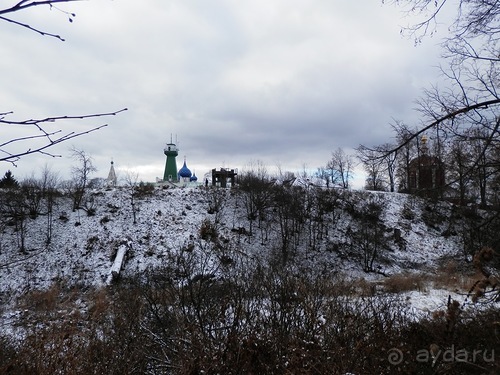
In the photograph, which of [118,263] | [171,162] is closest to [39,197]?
[118,263]

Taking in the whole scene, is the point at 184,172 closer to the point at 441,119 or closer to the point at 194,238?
the point at 194,238

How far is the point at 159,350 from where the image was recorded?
597 centimetres

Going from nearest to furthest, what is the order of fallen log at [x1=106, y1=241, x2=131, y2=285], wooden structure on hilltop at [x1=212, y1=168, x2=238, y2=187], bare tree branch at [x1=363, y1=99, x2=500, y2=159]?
bare tree branch at [x1=363, y1=99, x2=500, y2=159]
fallen log at [x1=106, y1=241, x2=131, y2=285]
wooden structure on hilltop at [x1=212, y1=168, x2=238, y2=187]

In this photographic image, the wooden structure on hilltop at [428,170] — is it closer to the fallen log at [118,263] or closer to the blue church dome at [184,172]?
the fallen log at [118,263]

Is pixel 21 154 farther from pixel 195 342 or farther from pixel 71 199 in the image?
pixel 71 199

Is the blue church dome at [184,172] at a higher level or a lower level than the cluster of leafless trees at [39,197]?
higher

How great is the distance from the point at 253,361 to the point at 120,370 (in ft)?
6.10

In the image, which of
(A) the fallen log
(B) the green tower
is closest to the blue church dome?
(B) the green tower

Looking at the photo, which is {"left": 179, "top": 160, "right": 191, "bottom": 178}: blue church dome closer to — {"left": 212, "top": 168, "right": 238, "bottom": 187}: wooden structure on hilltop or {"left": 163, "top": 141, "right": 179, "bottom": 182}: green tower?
{"left": 163, "top": 141, "right": 179, "bottom": 182}: green tower

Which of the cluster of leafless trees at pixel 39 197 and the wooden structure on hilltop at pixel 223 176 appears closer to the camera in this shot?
the cluster of leafless trees at pixel 39 197

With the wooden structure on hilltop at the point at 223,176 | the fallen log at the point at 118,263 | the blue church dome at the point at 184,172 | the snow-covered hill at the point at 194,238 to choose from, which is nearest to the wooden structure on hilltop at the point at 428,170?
the snow-covered hill at the point at 194,238

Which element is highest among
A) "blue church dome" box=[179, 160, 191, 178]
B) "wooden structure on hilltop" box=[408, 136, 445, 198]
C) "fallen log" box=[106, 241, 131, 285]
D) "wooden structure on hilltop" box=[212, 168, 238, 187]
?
"blue church dome" box=[179, 160, 191, 178]

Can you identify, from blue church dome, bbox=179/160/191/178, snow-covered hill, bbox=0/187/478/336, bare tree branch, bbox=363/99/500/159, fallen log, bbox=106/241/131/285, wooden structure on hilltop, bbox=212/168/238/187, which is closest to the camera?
bare tree branch, bbox=363/99/500/159

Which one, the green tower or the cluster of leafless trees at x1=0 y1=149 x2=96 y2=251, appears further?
the green tower
